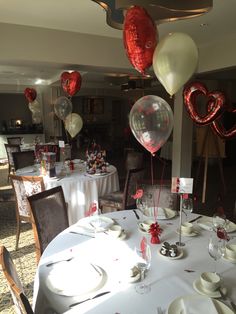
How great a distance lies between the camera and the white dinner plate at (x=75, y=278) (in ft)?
4.14

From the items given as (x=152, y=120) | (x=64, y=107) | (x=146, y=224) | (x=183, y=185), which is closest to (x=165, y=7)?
(x=152, y=120)

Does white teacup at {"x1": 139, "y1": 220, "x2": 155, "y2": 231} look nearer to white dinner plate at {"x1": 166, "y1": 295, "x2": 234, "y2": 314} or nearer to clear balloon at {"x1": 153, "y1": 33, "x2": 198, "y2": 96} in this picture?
white dinner plate at {"x1": 166, "y1": 295, "x2": 234, "y2": 314}

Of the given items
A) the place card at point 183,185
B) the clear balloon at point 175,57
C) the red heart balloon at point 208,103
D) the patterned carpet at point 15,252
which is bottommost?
the patterned carpet at point 15,252

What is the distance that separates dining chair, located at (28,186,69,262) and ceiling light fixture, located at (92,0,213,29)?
149 cm

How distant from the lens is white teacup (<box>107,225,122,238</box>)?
1.80 metres

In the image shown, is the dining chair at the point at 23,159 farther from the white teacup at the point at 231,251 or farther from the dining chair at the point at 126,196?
the white teacup at the point at 231,251

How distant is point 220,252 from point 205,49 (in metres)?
4.06

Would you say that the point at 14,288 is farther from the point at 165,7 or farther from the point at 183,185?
the point at 165,7

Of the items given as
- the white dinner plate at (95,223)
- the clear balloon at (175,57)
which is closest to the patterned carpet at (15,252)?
the white dinner plate at (95,223)

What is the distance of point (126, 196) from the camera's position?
10.7 ft

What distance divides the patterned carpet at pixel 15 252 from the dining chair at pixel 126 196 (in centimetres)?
106

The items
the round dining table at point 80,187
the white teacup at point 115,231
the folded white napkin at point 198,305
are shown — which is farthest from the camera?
the round dining table at point 80,187

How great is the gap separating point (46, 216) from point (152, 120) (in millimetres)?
1135

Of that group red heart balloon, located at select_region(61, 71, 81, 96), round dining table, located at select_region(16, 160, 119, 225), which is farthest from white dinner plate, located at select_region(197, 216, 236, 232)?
red heart balloon, located at select_region(61, 71, 81, 96)
